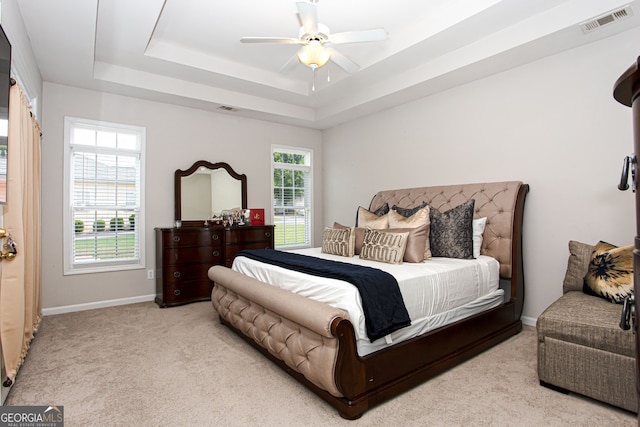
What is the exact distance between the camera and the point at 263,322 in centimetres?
255

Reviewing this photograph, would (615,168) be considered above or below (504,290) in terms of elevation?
above

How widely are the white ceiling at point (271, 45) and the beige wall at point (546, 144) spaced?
7.7 inches

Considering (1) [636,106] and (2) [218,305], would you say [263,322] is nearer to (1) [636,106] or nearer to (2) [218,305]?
(2) [218,305]

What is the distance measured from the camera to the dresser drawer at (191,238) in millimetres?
4168

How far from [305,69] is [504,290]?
3367mm

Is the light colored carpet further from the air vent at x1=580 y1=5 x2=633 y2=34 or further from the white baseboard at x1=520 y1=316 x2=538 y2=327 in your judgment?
the air vent at x1=580 y1=5 x2=633 y2=34

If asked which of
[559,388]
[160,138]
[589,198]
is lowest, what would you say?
[559,388]

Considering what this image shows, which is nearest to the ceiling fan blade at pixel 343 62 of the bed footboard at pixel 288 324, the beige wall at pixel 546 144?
the beige wall at pixel 546 144

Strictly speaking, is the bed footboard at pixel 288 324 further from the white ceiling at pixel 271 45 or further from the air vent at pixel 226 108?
the air vent at pixel 226 108

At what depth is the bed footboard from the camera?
6.26 feet

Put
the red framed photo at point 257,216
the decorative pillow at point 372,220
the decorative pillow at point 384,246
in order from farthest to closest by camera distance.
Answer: the red framed photo at point 257,216 → the decorative pillow at point 372,220 → the decorative pillow at point 384,246

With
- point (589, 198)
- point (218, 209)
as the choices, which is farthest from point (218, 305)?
point (589, 198)

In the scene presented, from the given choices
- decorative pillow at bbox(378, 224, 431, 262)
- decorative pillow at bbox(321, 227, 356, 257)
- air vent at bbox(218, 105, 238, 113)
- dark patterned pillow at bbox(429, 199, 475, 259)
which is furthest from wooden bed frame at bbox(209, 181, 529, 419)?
air vent at bbox(218, 105, 238, 113)

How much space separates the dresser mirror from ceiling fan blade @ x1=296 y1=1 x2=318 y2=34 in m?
2.80
